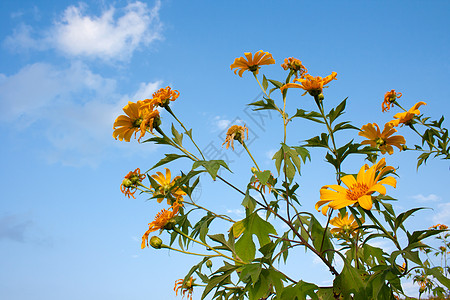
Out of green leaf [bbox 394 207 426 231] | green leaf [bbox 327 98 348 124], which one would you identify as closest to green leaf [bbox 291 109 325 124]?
green leaf [bbox 327 98 348 124]

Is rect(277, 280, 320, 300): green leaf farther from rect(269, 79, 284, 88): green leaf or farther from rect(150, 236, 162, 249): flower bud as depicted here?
rect(269, 79, 284, 88): green leaf

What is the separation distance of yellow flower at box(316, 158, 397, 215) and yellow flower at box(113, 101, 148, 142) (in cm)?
124

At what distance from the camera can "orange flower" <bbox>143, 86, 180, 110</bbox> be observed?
2.34 m

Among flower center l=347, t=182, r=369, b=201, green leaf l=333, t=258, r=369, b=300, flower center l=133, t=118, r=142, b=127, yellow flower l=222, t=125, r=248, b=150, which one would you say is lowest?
green leaf l=333, t=258, r=369, b=300

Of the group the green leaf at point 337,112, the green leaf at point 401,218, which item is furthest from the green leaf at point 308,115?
the green leaf at point 401,218

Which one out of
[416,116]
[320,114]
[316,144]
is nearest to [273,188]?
[316,144]

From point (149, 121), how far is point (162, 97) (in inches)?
8.5

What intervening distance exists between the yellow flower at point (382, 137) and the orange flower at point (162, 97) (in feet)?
4.44

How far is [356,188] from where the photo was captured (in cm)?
187

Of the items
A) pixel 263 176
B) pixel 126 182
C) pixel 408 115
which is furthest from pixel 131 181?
pixel 408 115

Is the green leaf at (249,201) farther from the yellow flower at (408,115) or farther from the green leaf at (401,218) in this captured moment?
the yellow flower at (408,115)

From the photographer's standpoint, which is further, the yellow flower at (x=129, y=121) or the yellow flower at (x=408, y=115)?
the yellow flower at (x=408, y=115)

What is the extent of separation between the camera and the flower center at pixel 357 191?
1.85m

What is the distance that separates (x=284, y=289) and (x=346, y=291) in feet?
1.07
